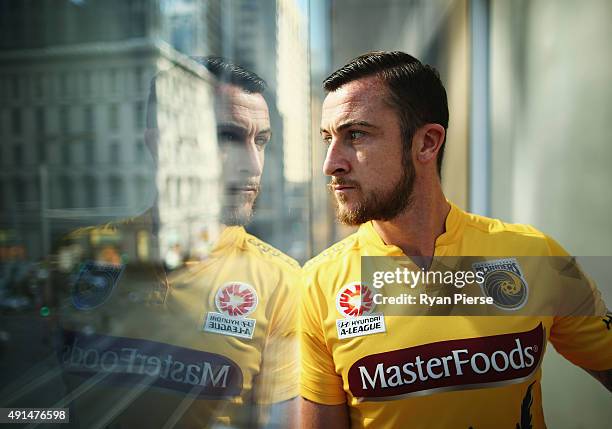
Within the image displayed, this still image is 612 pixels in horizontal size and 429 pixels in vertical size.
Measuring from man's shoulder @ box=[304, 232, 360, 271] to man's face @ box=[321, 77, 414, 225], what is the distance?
0.08 meters

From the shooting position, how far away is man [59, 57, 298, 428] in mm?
1247

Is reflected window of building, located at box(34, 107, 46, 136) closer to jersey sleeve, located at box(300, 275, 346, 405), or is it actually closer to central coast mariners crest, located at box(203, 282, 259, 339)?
central coast mariners crest, located at box(203, 282, 259, 339)

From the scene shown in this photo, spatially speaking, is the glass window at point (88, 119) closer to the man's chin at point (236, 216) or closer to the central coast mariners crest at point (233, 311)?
the man's chin at point (236, 216)

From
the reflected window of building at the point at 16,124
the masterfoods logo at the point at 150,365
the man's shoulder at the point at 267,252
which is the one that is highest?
the reflected window of building at the point at 16,124

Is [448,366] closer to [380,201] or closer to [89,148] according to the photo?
[380,201]

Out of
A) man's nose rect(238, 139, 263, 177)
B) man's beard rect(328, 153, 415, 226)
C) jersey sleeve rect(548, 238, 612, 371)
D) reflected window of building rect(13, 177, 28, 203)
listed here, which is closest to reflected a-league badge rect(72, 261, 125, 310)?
reflected window of building rect(13, 177, 28, 203)

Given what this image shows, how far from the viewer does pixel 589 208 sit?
115 cm

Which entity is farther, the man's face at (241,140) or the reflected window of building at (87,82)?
the reflected window of building at (87,82)

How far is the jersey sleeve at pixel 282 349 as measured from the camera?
124 centimetres

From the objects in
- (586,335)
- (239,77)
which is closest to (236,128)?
(239,77)

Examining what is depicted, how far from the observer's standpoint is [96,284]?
1361 mm

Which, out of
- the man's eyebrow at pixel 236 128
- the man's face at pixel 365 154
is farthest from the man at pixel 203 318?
the man's face at pixel 365 154

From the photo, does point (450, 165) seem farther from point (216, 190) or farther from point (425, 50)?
point (216, 190)

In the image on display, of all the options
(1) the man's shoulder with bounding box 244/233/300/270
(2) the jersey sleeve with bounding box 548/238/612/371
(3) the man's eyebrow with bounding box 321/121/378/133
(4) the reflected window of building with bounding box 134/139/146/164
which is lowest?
(2) the jersey sleeve with bounding box 548/238/612/371
